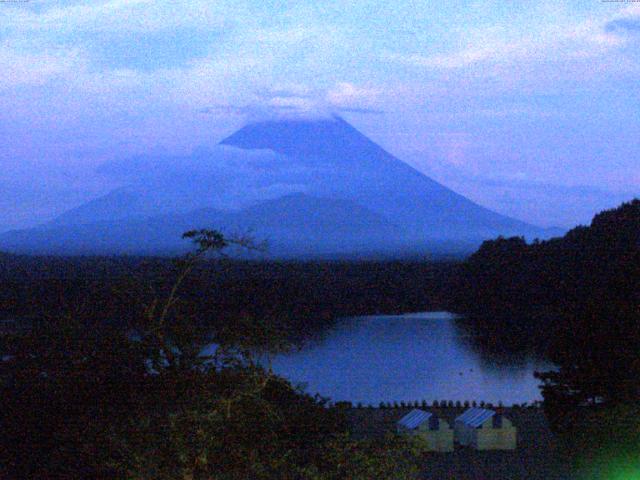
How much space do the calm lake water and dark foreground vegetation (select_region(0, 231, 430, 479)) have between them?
8.47m

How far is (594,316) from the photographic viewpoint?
10109 mm

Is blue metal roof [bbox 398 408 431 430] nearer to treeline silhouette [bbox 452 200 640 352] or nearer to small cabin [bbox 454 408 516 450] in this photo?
small cabin [bbox 454 408 516 450]

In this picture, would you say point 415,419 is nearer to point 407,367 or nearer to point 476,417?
point 476,417

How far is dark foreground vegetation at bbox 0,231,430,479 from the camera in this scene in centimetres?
468

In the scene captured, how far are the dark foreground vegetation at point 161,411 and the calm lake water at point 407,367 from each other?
27.8 ft

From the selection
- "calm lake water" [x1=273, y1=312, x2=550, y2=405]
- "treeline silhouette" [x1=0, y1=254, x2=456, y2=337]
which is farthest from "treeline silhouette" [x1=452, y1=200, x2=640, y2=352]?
"treeline silhouette" [x1=0, y1=254, x2=456, y2=337]

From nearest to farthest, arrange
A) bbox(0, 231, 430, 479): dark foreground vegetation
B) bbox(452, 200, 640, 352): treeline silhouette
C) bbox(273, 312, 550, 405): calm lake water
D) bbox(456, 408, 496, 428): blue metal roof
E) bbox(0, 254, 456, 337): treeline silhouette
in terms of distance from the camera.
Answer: bbox(0, 231, 430, 479): dark foreground vegetation < bbox(456, 408, 496, 428): blue metal roof < bbox(273, 312, 550, 405): calm lake water < bbox(0, 254, 456, 337): treeline silhouette < bbox(452, 200, 640, 352): treeline silhouette

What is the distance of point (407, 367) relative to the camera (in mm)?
22547

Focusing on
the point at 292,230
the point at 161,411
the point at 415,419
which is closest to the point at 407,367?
the point at 415,419

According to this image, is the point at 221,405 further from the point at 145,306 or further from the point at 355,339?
the point at 355,339

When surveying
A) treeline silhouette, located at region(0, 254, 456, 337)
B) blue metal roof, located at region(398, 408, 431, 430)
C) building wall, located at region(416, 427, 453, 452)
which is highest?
treeline silhouette, located at region(0, 254, 456, 337)

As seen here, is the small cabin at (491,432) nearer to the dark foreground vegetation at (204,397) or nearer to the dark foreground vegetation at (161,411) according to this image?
the dark foreground vegetation at (204,397)

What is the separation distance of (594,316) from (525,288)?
78.5ft

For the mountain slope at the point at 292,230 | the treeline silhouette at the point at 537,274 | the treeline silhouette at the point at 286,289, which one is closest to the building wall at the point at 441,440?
the treeline silhouette at the point at 286,289
